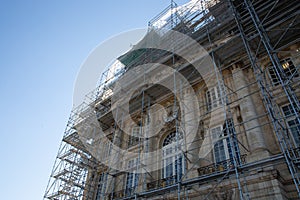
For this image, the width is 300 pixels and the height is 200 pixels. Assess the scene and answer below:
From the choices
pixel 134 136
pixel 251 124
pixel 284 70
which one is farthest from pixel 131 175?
pixel 284 70

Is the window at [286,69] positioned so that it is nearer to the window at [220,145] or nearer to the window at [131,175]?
the window at [220,145]

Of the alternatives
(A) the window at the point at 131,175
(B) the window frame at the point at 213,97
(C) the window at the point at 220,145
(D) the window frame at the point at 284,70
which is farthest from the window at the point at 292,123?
(A) the window at the point at 131,175

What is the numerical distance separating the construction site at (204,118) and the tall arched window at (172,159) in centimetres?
8

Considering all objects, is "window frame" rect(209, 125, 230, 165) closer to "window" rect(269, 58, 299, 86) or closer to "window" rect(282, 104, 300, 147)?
"window" rect(282, 104, 300, 147)

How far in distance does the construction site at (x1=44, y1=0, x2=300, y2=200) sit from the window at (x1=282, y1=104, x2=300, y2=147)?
0.16 feet

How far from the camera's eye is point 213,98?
12.8 meters

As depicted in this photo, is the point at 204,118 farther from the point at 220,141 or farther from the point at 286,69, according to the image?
the point at 286,69

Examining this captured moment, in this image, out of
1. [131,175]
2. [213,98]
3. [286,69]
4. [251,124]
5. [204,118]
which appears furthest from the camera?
[131,175]

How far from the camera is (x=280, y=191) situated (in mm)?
7461

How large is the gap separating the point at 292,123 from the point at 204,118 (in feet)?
13.1

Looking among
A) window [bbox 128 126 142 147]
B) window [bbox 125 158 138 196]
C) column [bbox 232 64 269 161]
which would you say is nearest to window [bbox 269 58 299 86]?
column [bbox 232 64 269 161]

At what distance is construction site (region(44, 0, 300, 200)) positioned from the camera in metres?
8.41

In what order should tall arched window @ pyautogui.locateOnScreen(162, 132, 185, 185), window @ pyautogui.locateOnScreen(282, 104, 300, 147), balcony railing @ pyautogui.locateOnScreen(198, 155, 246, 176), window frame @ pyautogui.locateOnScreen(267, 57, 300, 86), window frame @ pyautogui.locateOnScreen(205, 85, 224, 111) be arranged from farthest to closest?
window frame @ pyautogui.locateOnScreen(205, 85, 224, 111), tall arched window @ pyautogui.locateOnScreen(162, 132, 185, 185), window frame @ pyautogui.locateOnScreen(267, 57, 300, 86), balcony railing @ pyautogui.locateOnScreen(198, 155, 246, 176), window @ pyautogui.locateOnScreen(282, 104, 300, 147)

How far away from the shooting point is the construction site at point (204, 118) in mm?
8414
